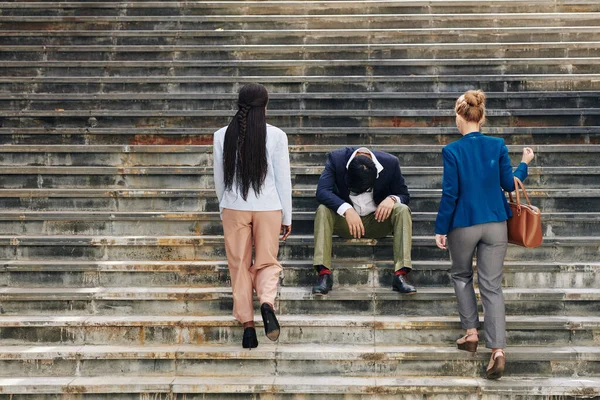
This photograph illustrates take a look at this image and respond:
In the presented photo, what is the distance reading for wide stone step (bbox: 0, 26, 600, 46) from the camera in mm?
8203

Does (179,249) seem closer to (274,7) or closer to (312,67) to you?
(312,67)

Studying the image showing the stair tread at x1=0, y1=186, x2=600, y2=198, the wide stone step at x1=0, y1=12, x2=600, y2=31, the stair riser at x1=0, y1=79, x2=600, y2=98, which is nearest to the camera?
the stair tread at x1=0, y1=186, x2=600, y2=198

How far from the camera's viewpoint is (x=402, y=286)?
16.7 feet

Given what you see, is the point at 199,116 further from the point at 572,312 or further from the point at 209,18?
the point at 572,312

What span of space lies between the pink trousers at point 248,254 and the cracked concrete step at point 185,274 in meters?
0.60

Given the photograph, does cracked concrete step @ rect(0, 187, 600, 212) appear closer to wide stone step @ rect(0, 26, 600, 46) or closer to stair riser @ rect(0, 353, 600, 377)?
stair riser @ rect(0, 353, 600, 377)

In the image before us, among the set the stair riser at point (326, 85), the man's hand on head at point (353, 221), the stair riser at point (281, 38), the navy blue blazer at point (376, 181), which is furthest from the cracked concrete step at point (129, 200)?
the stair riser at point (281, 38)

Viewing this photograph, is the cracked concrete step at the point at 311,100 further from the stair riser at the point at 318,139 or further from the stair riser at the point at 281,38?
the stair riser at the point at 281,38

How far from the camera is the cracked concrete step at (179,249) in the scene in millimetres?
5555

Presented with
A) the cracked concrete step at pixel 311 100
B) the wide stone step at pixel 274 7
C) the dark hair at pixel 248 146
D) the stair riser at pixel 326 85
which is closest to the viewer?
the dark hair at pixel 248 146

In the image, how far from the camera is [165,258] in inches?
224

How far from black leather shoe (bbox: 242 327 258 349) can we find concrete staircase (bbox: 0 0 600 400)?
0.07 metres

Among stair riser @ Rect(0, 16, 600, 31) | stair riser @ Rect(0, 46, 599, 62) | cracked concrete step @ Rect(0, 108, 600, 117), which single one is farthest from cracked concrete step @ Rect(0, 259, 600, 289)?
stair riser @ Rect(0, 16, 600, 31)

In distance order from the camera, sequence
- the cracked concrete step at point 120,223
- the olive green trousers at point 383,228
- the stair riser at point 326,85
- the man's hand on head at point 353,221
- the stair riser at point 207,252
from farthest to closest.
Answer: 1. the stair riser at point 326,85
2. the cracked concrete step at point 120,223
3. the stair riser at point 207,252
4. the man's hand on head at point 353,221
5. the olive green trousers at point 383,228
